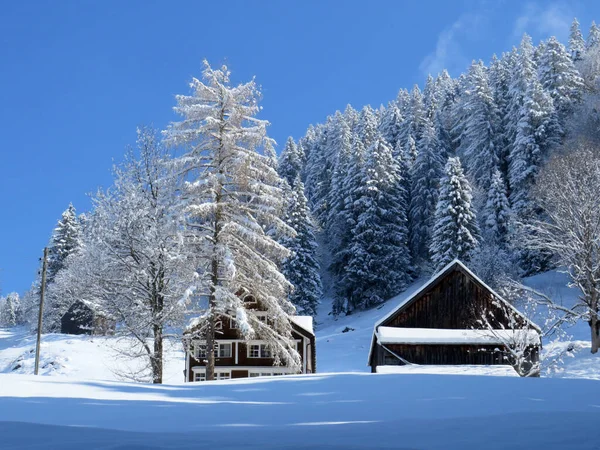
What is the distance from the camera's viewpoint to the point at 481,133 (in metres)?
62.3

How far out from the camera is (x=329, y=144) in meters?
82.8

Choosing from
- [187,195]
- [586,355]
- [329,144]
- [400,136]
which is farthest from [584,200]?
[329,144]

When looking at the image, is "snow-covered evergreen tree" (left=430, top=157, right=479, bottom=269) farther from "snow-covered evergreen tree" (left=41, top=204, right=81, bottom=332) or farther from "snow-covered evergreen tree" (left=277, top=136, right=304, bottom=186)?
"snow-covered evergreen tree" (left=41, top=204, right=81, bottom=332)

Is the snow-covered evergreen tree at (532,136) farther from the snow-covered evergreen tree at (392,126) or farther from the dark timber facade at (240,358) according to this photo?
the dark timber facade at (240,358)

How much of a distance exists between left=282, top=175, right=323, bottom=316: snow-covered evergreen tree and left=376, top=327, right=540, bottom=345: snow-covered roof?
92.4 feet

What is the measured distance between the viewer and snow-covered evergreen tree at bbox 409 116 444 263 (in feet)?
205

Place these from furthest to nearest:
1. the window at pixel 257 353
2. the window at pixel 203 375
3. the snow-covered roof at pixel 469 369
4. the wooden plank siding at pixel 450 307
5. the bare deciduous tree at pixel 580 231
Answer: the window at pixel 257 353 → the window at pixel 203 375 → the bare deciduous tree at pixel 580 231 → the wooden plank siding at pixel 450 307 → the snow-covered roof at pixel 469 369

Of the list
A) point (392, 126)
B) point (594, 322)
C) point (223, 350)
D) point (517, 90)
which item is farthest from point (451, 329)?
point (392, 126)

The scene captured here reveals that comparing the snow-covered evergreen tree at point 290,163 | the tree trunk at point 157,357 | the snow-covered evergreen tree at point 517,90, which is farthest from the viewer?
the snow-covered evergreen tree at point 290,163

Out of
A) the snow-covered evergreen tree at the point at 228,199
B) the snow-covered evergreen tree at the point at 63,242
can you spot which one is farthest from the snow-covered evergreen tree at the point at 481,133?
the snow-covered evergreen tree at the point at 63,242

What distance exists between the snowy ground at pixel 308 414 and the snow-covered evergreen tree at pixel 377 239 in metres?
46.6

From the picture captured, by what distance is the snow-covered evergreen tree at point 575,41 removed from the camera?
228 ft

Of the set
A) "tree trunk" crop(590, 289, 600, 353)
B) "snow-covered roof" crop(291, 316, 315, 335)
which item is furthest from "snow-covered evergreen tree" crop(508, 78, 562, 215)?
"snow-covered roof" crop(291, 316, 315, 335)

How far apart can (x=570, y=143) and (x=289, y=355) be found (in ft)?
128
